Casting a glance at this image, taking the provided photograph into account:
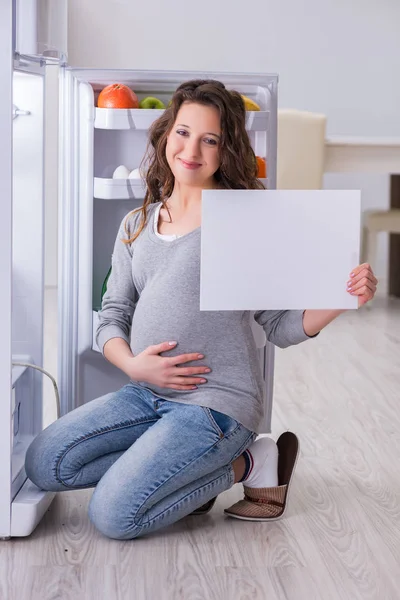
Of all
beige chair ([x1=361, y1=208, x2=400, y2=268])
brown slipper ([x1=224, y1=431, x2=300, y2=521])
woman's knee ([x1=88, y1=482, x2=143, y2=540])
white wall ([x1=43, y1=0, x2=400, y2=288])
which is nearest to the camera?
woman's knee ([x1=88, y1=482, x2=143, y2=540])

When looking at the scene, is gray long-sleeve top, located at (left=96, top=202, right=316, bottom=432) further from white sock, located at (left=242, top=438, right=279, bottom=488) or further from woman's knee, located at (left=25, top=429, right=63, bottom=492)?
woman's knee, located at (left=25, top=429, right=63, bottom=492)

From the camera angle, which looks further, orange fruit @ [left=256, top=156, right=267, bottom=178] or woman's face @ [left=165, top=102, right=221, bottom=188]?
orange fruit @ [left=256, top=156, right=267, bottom=178]

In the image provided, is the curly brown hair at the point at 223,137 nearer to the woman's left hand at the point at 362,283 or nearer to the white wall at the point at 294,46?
the woman's left hand at the point at 362,283

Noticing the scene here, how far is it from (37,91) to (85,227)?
342mm

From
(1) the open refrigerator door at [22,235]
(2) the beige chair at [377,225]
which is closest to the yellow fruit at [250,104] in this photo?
(1) the open refrigerator door at [22,235]

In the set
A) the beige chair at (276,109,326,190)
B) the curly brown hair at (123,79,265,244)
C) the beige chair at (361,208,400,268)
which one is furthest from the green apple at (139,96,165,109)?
the beige chair at (361,208,400,268)

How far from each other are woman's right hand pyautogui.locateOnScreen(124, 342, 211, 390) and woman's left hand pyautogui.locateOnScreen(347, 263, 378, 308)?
0.92 feet

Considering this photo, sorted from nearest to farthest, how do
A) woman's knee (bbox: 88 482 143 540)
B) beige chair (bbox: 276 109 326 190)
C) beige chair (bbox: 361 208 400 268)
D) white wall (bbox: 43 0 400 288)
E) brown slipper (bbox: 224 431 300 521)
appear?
1. woman's knee (bbox: 88 482 143 540)
2. brown slipper (bbox: 224 431 300 521)
3. beige chair (bbox: 276 109 326 190)
4. beige chair (bbox: 361 208 400 268)
5. white wall (bbox: 43 0 400 288)

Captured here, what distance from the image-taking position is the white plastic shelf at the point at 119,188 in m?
1.91

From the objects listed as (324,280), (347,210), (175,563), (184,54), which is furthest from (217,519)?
(184,54)

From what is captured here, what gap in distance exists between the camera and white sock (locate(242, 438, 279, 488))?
1637 millimetres

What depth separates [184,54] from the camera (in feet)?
17.3

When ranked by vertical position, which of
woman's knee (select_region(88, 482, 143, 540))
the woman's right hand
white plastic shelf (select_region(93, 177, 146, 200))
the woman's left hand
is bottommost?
woman's knee (select_region(88, 482, 143, 540))

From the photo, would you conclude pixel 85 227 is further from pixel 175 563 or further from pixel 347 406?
pixel 347 406
